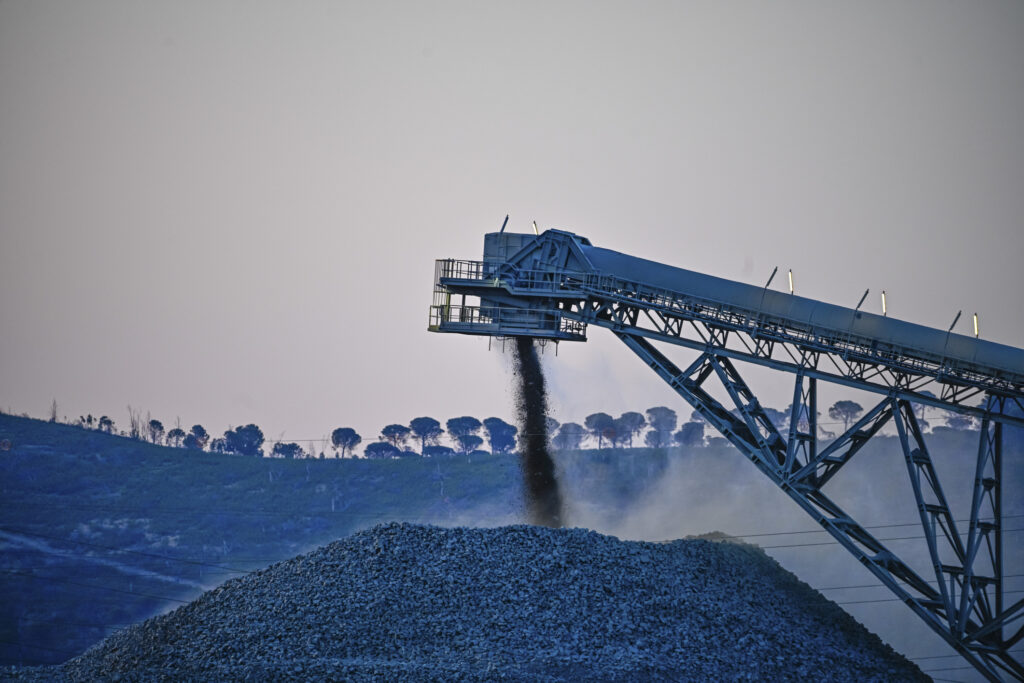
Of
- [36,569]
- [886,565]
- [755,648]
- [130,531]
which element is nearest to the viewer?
[755,648]

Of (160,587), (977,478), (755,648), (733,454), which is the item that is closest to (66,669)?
(755,648)

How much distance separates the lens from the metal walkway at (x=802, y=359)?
4197 cm

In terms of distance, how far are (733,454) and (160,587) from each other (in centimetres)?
7123

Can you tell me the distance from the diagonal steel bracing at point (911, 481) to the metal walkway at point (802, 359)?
0.06m

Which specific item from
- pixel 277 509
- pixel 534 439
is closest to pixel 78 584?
pixel 277 509

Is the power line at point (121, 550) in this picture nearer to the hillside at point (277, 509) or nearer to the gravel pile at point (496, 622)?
the hillside at point (277, 509)

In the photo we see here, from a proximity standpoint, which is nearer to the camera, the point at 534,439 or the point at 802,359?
the point at 802,359

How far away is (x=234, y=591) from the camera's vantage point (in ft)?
146

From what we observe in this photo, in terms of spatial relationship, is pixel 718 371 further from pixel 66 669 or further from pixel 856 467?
pixel 856 467

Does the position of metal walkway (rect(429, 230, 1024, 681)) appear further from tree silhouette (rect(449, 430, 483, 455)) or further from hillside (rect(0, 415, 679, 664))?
tree silhouette (rect(449, 430, 483, 455))

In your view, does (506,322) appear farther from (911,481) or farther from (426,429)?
(426,429)

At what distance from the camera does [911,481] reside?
148 feet

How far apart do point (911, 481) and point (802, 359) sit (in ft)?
22.0

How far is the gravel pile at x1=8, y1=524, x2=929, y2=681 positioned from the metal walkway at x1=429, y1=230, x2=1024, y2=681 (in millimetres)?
3900
